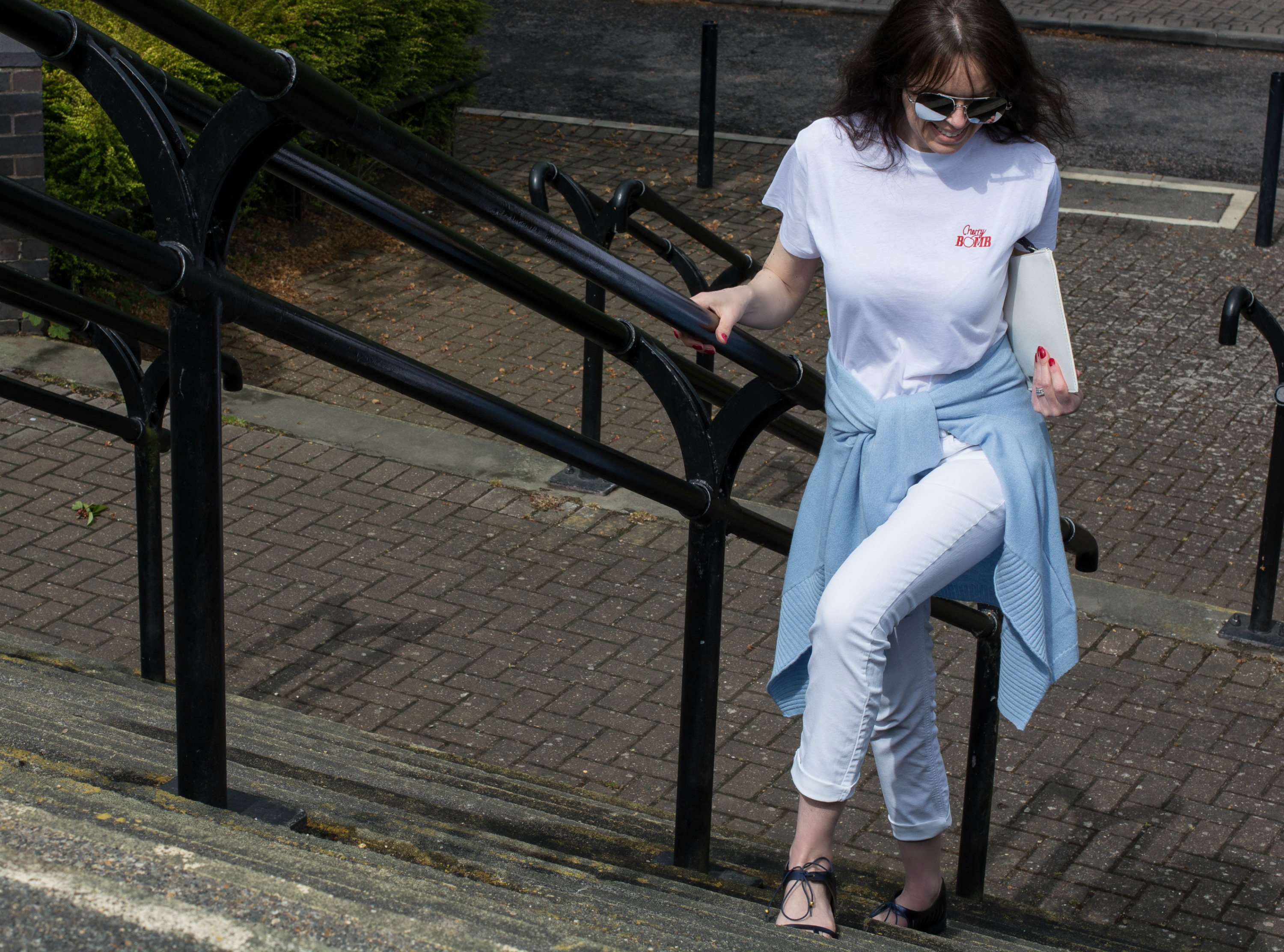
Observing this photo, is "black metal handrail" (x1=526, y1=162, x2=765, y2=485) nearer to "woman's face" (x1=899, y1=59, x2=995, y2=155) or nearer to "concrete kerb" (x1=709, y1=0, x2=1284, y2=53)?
"woman's face" (x1=899, y1=59, x2=995, y2=155)

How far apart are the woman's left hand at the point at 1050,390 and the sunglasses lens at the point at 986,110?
0.40 metres

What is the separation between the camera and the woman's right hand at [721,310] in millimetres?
2662

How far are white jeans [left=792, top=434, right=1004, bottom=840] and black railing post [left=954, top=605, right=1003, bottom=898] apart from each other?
81 centimetres

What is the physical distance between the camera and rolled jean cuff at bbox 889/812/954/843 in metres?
3.04

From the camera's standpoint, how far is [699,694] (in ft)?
9.52

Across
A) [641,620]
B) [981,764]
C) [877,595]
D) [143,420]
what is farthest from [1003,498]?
[641,620]

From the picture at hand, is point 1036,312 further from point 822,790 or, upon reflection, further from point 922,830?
point 922,830

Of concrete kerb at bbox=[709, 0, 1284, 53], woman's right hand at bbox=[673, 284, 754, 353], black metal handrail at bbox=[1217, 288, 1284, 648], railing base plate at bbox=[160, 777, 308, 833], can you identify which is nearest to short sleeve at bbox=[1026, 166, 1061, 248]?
woman's right hand at bbox=[673, 284, 754, 353]

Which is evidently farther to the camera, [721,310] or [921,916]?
[921,916]

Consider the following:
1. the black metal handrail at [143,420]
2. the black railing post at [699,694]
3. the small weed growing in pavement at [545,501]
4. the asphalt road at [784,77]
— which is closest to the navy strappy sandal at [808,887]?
the black railing post at [699,694]

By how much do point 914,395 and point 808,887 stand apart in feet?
2.78

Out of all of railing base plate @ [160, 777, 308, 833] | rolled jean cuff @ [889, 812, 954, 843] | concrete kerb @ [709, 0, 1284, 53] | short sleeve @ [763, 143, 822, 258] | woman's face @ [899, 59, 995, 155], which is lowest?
concrete kerb @ [709, 0, 1284, 53]

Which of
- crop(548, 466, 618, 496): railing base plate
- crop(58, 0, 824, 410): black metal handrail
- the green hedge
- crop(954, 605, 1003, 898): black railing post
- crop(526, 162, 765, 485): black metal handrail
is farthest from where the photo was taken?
the green hedge

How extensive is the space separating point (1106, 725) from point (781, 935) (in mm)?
2975
